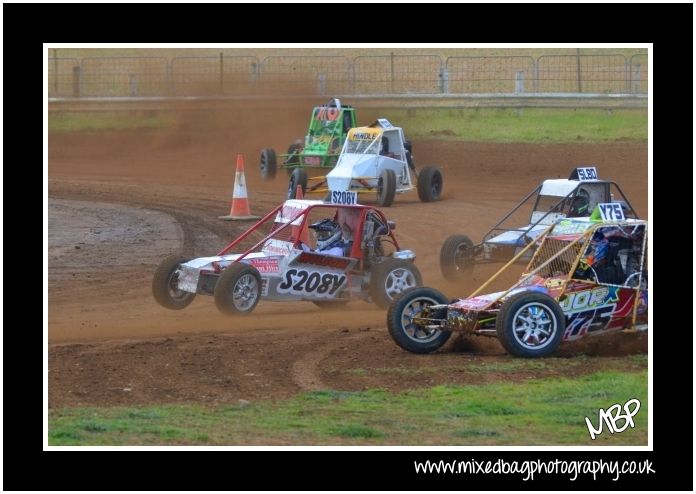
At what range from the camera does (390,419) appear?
31.4ft

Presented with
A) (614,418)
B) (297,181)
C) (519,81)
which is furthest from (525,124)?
(614,418)

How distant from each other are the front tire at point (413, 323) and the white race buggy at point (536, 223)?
14.4ft

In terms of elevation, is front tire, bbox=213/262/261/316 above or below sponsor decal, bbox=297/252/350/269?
below

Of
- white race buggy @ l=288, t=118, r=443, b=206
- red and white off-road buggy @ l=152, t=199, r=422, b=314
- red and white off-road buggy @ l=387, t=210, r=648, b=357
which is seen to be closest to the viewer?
red and white off-road buggy @ l=387, t=210, r=648, b=357

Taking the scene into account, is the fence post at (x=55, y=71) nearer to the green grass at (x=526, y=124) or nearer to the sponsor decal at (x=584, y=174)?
the green grass at (x=526, y=124)

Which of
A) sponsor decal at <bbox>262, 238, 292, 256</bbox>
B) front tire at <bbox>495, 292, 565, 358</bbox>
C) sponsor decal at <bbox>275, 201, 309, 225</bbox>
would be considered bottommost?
front tire at <bbox>495, 292, 565, 358</bbox>

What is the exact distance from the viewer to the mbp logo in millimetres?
9195

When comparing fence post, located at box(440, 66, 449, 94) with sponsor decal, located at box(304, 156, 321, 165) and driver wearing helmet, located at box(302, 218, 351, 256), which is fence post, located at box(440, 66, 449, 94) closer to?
sponsor decal, located at box(304, 156, 321, 165)

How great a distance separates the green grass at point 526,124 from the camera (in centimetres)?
2938

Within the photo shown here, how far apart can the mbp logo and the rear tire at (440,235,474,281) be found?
6626 mm

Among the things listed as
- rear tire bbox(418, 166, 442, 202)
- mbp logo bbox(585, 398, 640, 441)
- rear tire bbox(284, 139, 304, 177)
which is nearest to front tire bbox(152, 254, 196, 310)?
mbp logo bbox(585, 398, 640, 441)

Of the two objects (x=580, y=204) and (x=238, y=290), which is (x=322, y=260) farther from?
(x=580, y=204)

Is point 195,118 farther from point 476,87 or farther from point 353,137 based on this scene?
point 353,137

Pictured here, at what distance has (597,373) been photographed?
10.9 metres
